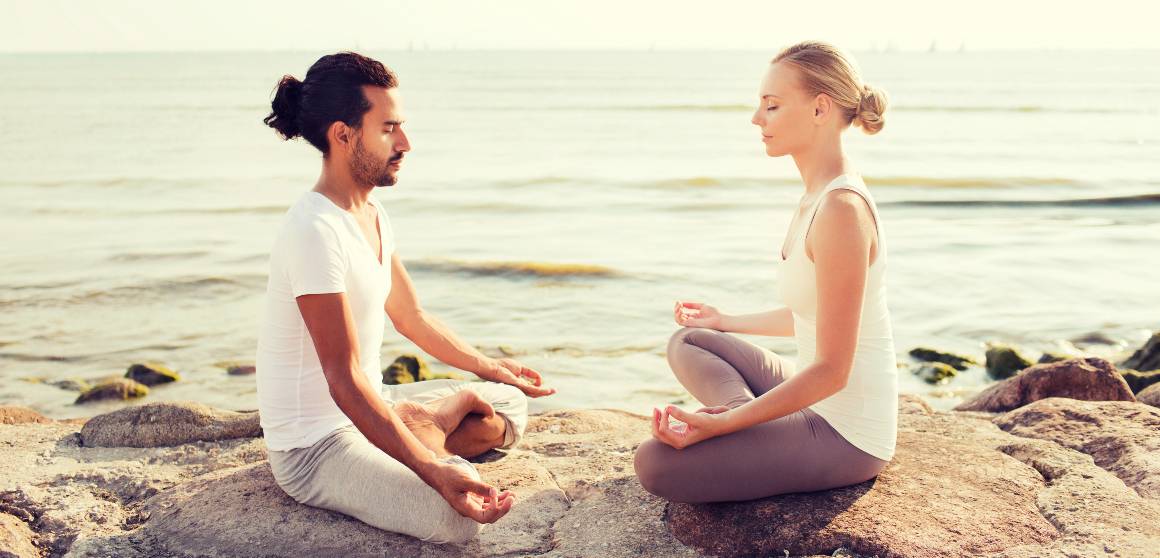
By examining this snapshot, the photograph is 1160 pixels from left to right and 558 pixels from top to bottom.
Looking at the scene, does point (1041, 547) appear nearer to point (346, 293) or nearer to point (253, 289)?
point (346, 293)

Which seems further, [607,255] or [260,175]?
[260,175]

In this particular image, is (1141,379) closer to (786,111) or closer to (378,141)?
(786,111)

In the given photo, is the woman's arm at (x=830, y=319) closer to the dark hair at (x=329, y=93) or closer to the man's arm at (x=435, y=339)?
the man's arm at (x=435, y=339)

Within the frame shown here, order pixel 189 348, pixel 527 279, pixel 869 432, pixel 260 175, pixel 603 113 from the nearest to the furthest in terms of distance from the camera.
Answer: pixel 869 432, pixel 189 348, pixel 527 279, pixel 260 175, pixel 603 113

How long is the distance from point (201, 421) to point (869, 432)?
10.4ft

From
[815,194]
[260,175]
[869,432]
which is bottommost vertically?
[260,175]

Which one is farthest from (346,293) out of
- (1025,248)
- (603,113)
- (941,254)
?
(603,113)

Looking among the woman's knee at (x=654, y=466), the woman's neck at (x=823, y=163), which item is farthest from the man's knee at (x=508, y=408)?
the woman's neck at (x=823, y=163)

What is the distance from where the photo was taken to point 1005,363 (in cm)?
768

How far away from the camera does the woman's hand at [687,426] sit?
3.37m

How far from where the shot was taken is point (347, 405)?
3.35m

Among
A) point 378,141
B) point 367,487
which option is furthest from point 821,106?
point 367,487

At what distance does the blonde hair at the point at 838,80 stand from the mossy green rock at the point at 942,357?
4.87 meters

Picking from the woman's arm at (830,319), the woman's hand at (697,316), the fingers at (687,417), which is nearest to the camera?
the woman's arm at (830,319)
